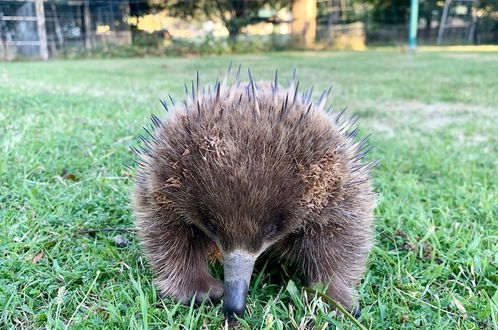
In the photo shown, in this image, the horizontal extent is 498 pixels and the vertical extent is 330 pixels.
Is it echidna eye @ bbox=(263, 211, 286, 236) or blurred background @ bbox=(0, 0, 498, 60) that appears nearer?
echidna eye @ bbox=(263, 211, 286, 236)

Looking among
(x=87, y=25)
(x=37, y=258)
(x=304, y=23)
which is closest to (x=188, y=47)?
(x=87, y=25)

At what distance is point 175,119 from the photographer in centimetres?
142

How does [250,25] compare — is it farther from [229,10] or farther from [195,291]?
[195,291]

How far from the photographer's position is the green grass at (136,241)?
1.31 meters

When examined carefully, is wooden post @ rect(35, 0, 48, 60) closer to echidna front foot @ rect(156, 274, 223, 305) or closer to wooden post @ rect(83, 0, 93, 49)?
wooden post @ rect(83, 0, 93, 49)

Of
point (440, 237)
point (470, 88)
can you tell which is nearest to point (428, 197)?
point (440, 237)

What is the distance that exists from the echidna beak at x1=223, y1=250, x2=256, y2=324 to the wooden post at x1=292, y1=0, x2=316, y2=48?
1655cm

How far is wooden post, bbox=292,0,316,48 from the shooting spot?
56.3 ft

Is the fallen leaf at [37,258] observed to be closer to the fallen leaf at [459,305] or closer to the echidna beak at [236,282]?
the echidna beak at [236,282]

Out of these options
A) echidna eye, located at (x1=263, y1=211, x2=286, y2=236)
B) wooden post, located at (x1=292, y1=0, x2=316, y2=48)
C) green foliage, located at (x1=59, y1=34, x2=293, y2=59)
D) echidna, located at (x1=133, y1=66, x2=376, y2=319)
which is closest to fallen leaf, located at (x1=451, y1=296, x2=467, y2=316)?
echidna, located at (x1=133, y1=66, x2=376, y2=319)

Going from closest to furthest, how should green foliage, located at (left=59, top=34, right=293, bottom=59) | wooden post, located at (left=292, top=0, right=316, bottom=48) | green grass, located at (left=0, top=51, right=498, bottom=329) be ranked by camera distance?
1. green grass, located at (left=0, top=51, right=498, bottom=329)
2. green foliage, located at (left=59, top=34, right=293, bottom=59)
3. wooden post, located at (left=292, top=0, right=316, bottom=48)

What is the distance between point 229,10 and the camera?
59.8ft

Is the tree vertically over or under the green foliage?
over

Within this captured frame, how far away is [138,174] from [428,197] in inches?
59.1
